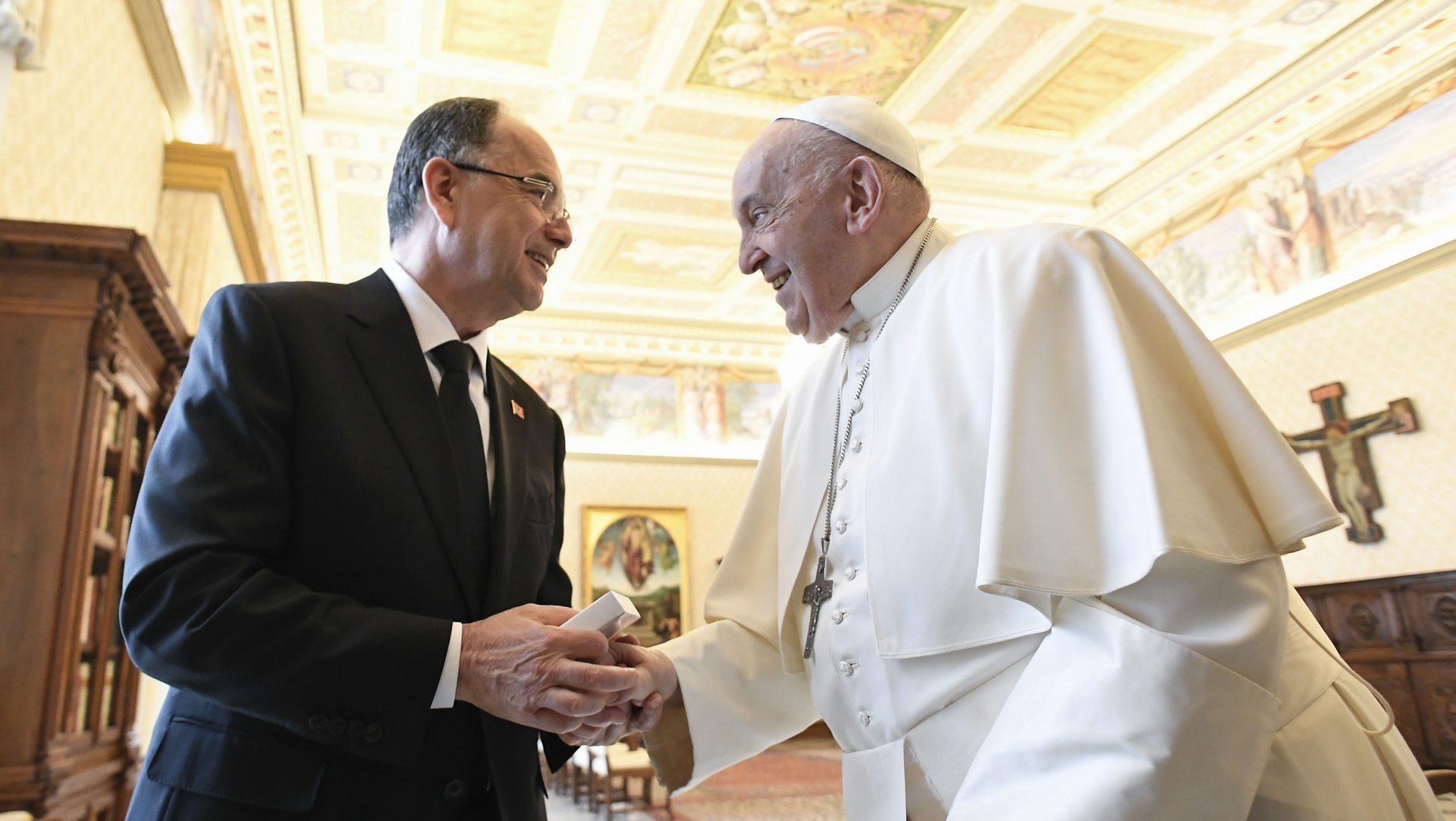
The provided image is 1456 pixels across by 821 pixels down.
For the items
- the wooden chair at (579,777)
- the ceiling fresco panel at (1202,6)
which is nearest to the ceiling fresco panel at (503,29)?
the ceiling fresco panel at (1202,6)

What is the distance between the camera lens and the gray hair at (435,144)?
248cm

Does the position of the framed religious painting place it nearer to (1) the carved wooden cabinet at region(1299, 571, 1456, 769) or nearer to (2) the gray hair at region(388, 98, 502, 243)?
(1) the carved wooden cabinet at region(1299, 571, 1456, 769)

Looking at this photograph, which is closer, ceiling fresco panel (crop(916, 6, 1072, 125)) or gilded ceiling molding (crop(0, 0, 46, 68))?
gilded ceiling molding (crop(0, 0, 46, 68))

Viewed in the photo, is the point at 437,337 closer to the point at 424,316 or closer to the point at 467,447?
the point at 424,316

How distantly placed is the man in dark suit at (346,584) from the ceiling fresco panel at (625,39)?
7.76 metres

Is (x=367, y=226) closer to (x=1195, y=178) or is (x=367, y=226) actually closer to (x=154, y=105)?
(x=154, y=105)

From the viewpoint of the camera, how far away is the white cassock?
1394mm

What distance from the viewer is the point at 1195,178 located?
12000 millimetres

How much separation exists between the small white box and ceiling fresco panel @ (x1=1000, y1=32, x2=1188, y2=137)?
9.75 meters

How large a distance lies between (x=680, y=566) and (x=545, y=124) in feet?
26.7

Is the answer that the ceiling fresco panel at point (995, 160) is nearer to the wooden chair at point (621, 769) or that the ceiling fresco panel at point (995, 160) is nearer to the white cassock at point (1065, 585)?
the wooden chair at point (621, 769)

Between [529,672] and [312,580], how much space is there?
429 millimetres

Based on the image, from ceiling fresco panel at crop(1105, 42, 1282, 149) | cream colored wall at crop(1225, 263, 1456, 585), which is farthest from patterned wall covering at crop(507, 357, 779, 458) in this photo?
cream colored wall at crop(1225, 263, 1456, 585)

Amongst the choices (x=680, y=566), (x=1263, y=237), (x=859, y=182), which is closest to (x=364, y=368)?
(x=859, y=182)
